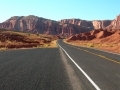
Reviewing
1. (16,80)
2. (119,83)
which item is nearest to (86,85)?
(119,83)

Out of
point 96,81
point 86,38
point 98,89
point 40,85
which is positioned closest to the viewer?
point 98,89

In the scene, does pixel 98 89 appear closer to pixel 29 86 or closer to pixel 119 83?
pixel 119 83

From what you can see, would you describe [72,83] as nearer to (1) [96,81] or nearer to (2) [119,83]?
(1) [96,81]

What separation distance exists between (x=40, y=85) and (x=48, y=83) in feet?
1.36

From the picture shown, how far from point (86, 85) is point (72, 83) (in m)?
0.58

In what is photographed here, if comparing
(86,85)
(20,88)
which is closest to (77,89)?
(86,85)

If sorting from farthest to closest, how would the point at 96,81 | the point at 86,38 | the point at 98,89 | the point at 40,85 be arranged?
the point at 86,38 → the point at 96,81 → the point at 40,85 → the point at 98,89

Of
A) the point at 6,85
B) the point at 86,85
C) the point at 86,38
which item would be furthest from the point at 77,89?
the point at 86,38

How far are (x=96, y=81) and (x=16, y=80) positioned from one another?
3033mm

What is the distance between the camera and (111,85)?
7.39 metres

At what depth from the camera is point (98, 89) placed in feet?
22.2

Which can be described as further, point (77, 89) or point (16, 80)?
point (16, 80)

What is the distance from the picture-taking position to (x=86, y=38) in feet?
422

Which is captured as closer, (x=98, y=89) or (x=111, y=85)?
(x=98, y=89)
